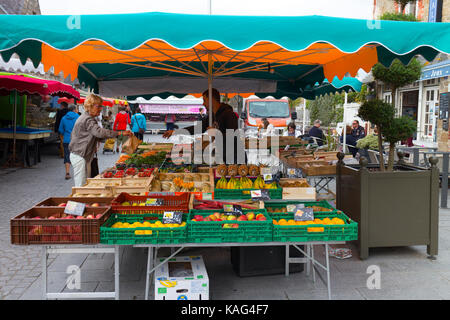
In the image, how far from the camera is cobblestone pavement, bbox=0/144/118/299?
14.9ft

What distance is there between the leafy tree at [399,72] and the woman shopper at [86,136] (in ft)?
11.9

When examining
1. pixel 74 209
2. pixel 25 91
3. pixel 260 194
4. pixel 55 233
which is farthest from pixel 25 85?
pixel 260 194

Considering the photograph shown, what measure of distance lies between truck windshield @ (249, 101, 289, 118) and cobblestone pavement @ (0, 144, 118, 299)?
6565 millimetres

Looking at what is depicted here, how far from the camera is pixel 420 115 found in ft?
45.5

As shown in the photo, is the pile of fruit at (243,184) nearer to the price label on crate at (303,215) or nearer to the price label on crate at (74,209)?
the price label on crate at (303,215)

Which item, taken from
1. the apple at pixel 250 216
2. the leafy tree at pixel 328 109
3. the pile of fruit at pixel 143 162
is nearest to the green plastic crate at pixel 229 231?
the apple at pixel 250 216

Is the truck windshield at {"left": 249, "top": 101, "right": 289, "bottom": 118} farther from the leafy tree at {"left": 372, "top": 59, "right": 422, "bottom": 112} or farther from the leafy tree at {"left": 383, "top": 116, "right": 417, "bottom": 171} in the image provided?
the leafy tree at {"left": 383, "top": 116, "right": 417, "bottom": 171}

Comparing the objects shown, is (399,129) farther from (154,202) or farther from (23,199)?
(23,199)

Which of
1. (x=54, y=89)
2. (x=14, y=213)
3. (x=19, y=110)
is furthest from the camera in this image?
(x=19, y=110)

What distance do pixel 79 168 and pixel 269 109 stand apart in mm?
13898
